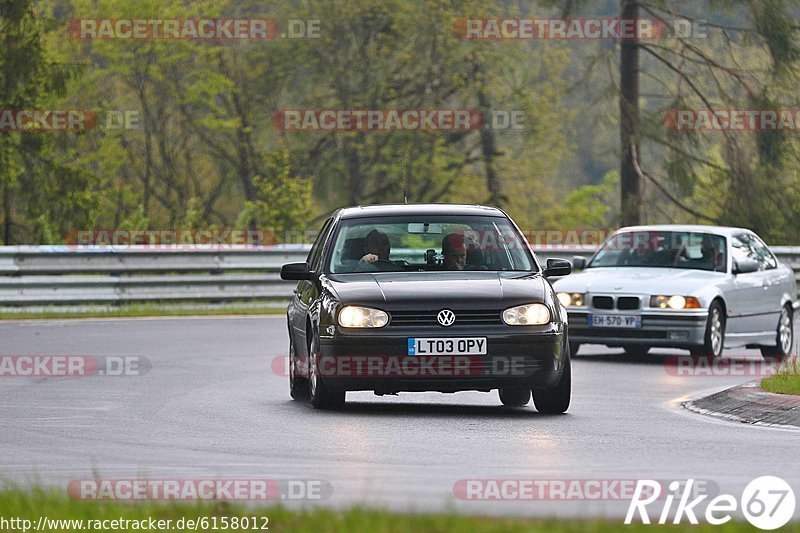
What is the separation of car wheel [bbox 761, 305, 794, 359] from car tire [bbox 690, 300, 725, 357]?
1.51 metres

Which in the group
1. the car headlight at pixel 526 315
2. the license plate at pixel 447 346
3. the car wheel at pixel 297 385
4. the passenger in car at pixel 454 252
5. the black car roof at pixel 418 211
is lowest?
the car wheel at pixel 297 385

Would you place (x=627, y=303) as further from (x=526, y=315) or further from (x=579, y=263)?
(x=526, y=315)

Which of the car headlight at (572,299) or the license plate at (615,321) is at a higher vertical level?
the car headlight at (572,299)

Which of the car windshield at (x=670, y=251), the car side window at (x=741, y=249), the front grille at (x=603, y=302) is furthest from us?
the car side window at (x=741, y=249)

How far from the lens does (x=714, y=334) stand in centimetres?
1906

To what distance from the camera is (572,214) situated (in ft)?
199

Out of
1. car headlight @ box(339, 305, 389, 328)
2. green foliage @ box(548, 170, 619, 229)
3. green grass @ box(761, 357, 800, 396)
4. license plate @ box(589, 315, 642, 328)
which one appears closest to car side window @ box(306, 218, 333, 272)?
car headlight @ box(339, 305, 389, 328)

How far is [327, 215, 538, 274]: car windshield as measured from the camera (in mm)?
13531

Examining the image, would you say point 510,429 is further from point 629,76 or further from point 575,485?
point 629,76

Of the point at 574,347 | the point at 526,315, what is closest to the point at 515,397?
the point at 526,315

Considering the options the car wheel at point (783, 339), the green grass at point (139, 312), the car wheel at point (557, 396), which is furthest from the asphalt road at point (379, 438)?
the green grass at point (139, 312)

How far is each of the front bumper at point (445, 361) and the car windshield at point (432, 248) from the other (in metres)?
1.09

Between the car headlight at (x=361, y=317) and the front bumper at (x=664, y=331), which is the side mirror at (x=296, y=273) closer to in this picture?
the car headlight at (x=361, y=317)

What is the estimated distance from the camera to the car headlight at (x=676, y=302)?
61.7 feet
